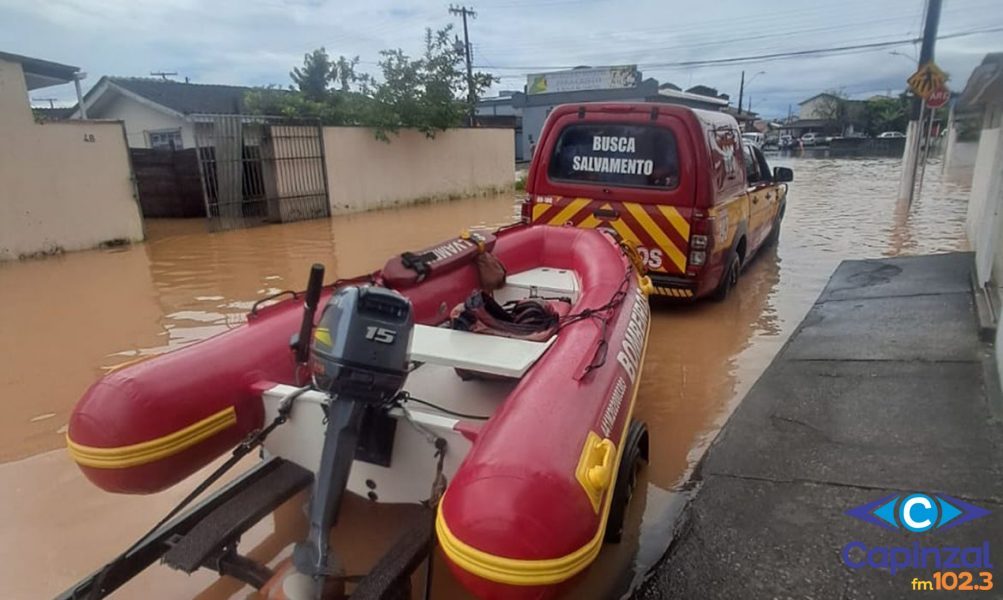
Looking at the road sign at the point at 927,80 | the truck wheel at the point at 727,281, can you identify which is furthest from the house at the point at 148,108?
the road sign at the point at 927,80

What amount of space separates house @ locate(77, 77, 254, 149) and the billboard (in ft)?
89.3

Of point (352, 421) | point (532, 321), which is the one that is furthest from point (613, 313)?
point (352, 421)

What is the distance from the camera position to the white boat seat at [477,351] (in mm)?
2549

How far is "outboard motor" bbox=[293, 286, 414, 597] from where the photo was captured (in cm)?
201

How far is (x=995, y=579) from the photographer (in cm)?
211

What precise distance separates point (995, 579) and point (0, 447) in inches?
190

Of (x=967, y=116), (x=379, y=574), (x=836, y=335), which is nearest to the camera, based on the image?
(x=379, y=574)

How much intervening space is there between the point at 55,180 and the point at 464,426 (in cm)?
1022

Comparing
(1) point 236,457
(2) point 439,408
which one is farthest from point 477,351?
(1) point 236,457

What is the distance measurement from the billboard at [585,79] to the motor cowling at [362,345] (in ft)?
136

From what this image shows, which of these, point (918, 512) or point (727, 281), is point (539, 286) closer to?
point (918, 512)

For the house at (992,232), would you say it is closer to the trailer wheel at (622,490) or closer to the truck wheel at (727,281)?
the truck wheel at (727,281)

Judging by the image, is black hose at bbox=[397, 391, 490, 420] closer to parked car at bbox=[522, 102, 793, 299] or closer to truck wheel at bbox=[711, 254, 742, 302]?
parked car at bbox=[522, 102, 793, 299]

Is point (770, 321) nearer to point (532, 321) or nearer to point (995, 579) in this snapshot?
point (532, 321)
